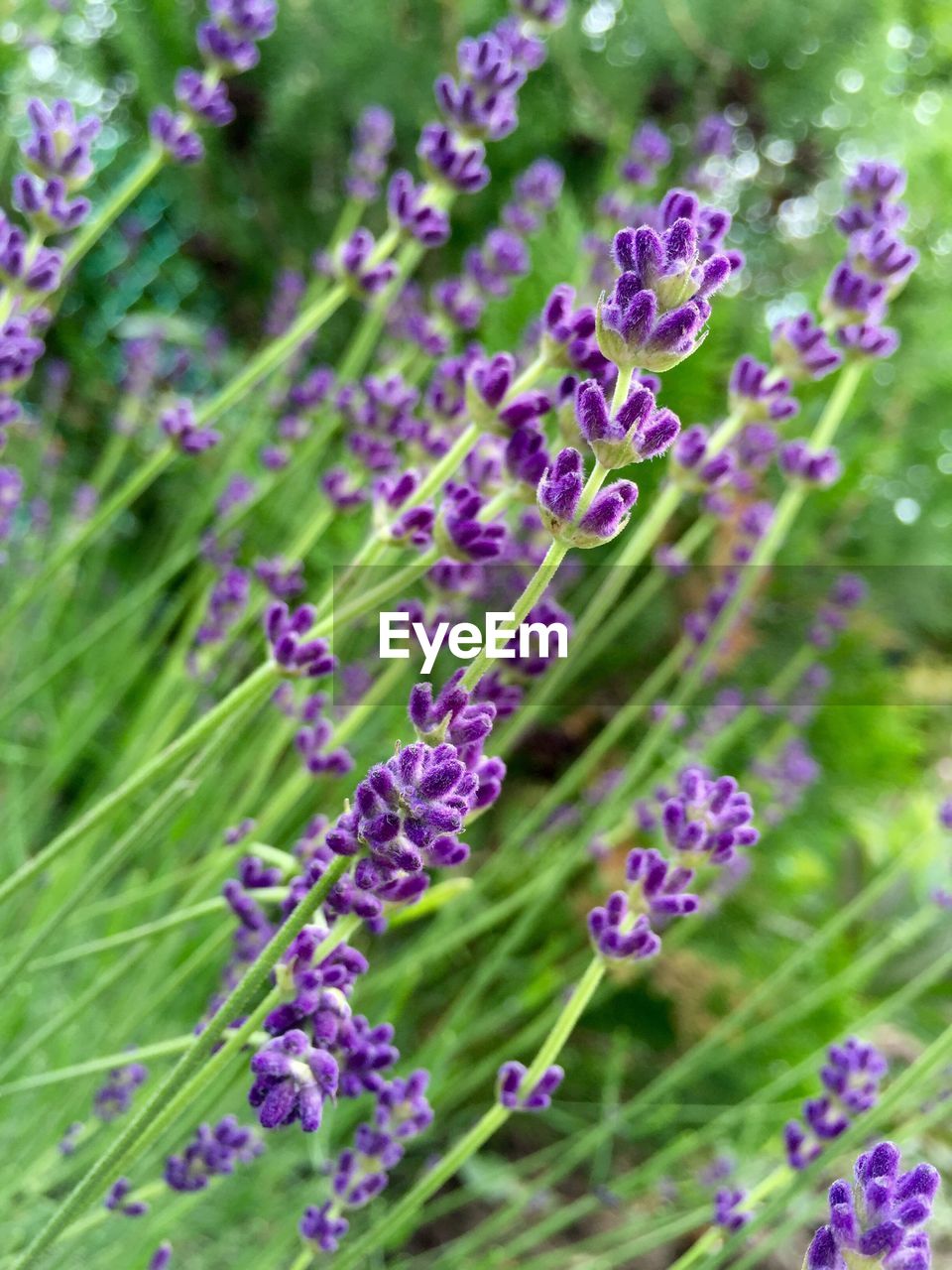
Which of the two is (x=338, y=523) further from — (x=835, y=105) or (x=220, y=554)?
(x=835, y=105)

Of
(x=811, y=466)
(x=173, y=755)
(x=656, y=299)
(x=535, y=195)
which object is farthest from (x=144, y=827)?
(x=535, y=195)

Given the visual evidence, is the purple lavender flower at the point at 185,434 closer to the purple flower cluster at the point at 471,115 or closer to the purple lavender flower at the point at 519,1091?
the purple flower cluster at the point at 471,115

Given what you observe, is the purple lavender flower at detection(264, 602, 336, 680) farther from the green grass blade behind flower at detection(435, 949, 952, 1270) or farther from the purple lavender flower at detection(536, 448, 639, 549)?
the green grass blade behind flower at detection(435, 949, 952, 1270)

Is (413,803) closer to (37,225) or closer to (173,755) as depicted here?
(173,755)

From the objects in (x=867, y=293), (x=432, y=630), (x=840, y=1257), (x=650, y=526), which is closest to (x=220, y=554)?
(x=432, y=630)

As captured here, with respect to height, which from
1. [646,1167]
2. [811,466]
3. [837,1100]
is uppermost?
[811,466]
